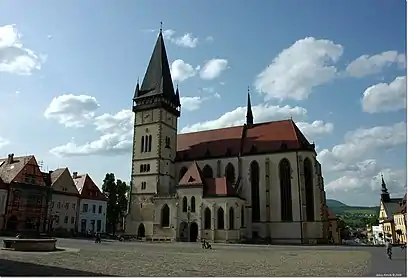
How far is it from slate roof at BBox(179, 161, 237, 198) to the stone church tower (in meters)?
4.70

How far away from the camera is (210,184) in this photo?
49.6 metres

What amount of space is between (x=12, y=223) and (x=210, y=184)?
2588 centimetres

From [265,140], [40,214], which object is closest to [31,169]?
[40,214]

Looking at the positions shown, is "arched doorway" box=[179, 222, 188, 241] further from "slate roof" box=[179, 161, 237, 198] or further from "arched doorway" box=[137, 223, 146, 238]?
"arched doorway" box=[137, 223, 146, 238]

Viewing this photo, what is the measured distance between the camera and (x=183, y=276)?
1229 centimetres

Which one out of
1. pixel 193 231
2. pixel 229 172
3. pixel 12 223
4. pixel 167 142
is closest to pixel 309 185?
pixel 229 172

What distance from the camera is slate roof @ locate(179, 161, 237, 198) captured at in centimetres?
4803

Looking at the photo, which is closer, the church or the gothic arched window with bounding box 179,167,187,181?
the church

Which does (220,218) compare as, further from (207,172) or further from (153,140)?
(153,140)

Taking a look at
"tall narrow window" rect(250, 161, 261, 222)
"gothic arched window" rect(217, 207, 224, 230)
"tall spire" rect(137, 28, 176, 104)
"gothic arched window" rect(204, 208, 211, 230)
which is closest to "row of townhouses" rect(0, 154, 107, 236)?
"tall spire" rect(137, 28, 176, 104)

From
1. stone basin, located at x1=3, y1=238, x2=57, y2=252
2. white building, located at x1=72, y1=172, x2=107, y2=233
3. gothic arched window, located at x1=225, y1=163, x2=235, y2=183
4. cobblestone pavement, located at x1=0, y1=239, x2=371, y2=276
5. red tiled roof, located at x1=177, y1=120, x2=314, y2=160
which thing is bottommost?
cobblestone pavement, located at x1=0, y1=239, x2=371, y2=276

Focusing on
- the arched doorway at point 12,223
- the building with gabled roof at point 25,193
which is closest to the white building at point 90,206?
the building with gabled roof at point 25,193

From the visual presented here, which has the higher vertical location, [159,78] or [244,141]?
[159,78]

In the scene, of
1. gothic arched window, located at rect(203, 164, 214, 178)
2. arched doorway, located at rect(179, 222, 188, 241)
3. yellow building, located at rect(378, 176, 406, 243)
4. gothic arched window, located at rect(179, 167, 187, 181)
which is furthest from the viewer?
yellow building, located at rect(378, 176, 406, 243)
